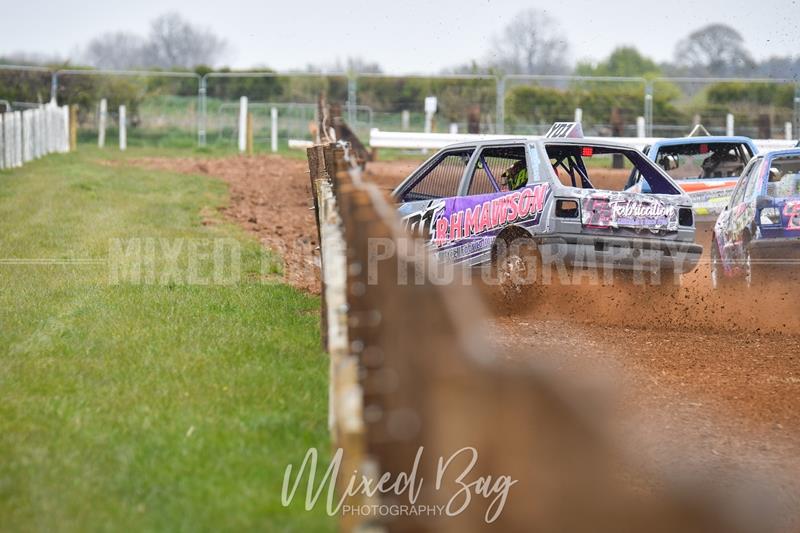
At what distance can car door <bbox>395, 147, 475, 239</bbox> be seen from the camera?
10.7 meters

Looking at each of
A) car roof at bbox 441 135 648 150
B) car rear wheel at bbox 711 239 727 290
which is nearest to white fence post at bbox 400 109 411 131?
car rear wheel at bbox 711 239 727 290

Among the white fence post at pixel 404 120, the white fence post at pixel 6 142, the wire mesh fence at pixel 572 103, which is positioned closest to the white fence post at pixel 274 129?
the white fence post at pixel 404 120

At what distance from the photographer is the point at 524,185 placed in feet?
33.9

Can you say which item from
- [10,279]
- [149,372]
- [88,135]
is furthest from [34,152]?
[149,372]

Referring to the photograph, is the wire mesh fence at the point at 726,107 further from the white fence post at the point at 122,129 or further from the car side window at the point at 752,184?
the car side window at the point at 752,184

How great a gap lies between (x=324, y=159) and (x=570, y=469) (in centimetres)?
730

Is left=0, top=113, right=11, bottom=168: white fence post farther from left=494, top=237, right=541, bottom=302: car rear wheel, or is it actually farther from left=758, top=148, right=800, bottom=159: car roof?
left=758, top=148, right=800, bottom=159: car roof

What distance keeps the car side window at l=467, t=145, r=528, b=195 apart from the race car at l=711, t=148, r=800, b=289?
2227 millimetres

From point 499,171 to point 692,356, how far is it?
3.03 metres

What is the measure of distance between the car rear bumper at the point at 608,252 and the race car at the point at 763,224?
1.06m

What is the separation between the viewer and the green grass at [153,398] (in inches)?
183

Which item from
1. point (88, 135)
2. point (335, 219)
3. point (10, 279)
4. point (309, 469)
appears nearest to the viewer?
point (309, 469)

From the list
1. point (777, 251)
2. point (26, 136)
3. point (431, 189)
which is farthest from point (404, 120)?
point (777, 251)

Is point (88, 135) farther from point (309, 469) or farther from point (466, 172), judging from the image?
point (309, 469)
